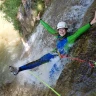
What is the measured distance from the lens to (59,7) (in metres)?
12.0

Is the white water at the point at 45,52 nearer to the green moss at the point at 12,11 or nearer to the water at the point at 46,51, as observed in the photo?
the water at the point at 46,51

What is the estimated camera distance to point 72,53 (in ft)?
25.6

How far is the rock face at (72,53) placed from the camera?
630 cm

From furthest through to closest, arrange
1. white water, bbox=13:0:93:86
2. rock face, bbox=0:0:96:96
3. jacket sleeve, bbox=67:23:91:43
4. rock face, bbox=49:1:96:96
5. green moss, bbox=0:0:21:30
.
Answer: green moss, bbox=0:0:21:30, white water, bbox=13:0:93:86, jacket sleeve, bbox=67:23:91:43, rock face, bbox=0:0:96:96, rock face, bbox=49:1:96:96

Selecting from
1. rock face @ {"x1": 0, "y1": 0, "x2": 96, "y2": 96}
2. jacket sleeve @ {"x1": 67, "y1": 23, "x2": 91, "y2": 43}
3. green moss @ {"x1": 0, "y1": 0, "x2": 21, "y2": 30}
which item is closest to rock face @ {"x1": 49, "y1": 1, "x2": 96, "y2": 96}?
rock face @ {"x1": 0, "y1": 0, "x2": 96, "y2": 96}

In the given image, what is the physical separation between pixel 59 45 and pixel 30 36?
5.72 meters

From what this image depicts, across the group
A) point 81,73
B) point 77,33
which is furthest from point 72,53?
point 81,73

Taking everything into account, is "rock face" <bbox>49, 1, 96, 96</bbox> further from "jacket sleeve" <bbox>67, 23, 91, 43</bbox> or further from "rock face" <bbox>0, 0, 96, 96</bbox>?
"jacket sleeve" <bbox>67, 23, 91, 43</bbox>

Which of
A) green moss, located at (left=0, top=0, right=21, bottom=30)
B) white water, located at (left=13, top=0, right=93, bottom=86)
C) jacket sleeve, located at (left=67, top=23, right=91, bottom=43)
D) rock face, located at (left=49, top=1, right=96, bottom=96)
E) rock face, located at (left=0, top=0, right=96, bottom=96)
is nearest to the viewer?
rock face, located at (left=49, top=1, right=96, bottom=96)

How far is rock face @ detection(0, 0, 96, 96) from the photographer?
20.7 feet

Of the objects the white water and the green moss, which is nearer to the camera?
the white water

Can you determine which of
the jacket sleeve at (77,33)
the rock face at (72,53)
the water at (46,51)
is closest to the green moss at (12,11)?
the water at (46,51)

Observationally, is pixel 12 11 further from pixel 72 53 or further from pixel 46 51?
pixel 72 53

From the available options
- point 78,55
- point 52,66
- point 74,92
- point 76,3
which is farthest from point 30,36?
point 74,92
